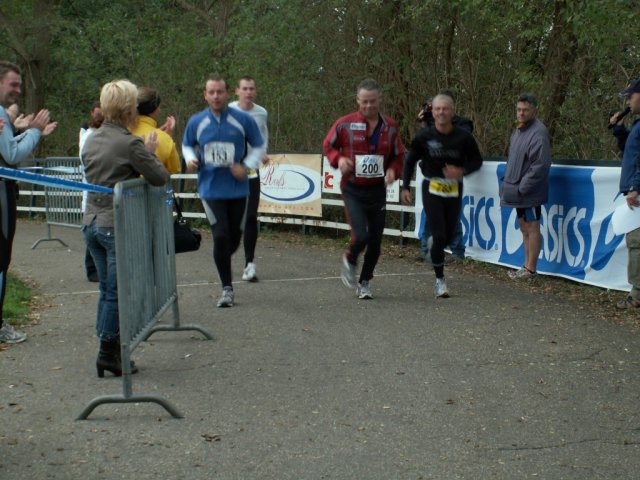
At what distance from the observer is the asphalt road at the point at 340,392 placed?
5.40 m

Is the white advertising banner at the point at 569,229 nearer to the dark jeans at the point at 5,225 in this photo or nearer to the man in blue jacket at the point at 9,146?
the man in blue jacket at the point at 9,146

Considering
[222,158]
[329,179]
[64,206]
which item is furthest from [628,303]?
[64,206]

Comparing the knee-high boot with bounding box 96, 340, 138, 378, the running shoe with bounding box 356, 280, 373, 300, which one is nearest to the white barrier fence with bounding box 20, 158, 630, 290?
the running shoe with bounding box 356, 280, 373, 300

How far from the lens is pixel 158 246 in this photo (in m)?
7.66

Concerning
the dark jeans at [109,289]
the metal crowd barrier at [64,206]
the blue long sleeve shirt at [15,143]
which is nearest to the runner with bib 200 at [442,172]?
the dark jeans at [109,289]

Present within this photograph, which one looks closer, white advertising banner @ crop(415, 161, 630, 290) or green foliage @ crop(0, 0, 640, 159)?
white advertising banner @ crop(415, 161, 630, 290)

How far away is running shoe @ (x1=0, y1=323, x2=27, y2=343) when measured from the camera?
8.45 metres

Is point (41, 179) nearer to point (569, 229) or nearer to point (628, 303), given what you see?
point (628, 303)

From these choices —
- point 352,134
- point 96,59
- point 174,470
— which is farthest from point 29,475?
point 96,59

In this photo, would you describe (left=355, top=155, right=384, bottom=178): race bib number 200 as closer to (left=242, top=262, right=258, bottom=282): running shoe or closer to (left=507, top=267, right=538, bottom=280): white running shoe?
(left=242, top=262, right=258, bottom=282): running shoe

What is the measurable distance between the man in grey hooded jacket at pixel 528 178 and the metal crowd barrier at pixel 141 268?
179 inches

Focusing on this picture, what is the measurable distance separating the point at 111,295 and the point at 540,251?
19.9ft

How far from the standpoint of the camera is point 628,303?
9797 millimetres

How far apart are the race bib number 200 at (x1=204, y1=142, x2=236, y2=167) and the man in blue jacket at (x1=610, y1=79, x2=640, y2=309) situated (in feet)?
12.1
